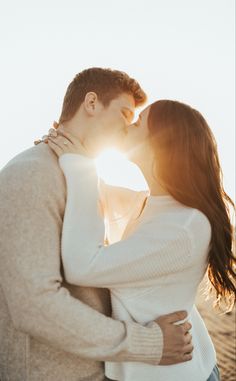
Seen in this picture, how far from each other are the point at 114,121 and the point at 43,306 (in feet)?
4.30

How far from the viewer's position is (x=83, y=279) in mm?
1924

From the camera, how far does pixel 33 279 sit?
1801 mm

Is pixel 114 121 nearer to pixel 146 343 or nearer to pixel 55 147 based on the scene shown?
pixel 55 147

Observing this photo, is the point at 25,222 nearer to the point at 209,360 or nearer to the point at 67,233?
the point at 67,233

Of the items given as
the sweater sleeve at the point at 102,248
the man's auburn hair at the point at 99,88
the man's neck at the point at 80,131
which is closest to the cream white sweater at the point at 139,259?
the sweater sleeve at the point at 102,248

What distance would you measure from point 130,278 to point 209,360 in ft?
2.62

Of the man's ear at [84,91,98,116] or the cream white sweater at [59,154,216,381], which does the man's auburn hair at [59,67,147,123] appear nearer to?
the man's ear at [84,91,98,116]

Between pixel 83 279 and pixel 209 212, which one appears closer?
pixel 83 279

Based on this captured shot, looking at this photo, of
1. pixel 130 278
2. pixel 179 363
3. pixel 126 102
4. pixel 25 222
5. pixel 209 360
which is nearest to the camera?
pixel 25 222

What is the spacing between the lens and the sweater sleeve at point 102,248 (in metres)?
1.93

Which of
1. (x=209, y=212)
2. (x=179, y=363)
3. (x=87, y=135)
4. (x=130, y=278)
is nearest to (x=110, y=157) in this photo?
(x=87, y=135)

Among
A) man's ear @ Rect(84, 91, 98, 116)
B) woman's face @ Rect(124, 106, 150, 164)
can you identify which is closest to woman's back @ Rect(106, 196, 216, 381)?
woman's face @ Rect(124, 106, 150, 164)

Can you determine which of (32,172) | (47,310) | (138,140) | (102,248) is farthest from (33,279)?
(138,140)

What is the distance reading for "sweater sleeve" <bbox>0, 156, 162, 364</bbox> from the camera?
1.81 metres
